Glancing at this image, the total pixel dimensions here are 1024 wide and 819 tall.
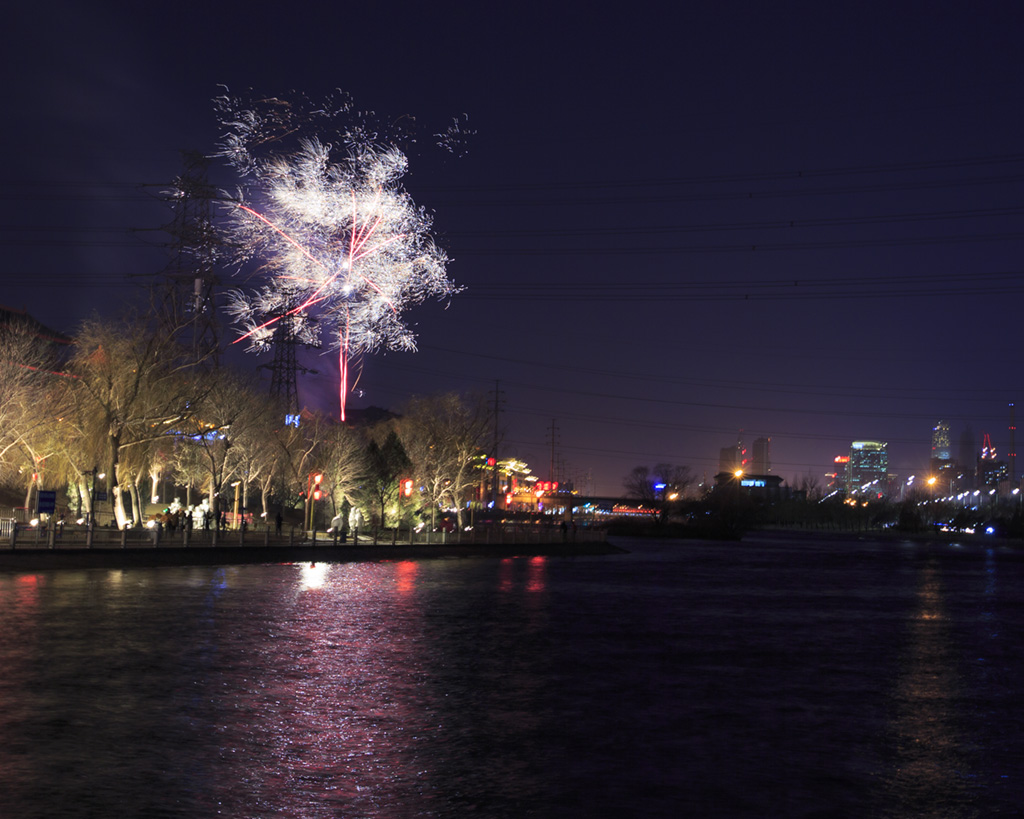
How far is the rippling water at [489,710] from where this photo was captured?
8375mm

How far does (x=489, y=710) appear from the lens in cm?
1208

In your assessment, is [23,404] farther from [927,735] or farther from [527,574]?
[927,735]

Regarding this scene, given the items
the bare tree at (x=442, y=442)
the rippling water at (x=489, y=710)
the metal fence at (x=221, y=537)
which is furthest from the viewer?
the bare tree at (x=442, y=442)

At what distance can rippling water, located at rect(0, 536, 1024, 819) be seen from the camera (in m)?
8.38

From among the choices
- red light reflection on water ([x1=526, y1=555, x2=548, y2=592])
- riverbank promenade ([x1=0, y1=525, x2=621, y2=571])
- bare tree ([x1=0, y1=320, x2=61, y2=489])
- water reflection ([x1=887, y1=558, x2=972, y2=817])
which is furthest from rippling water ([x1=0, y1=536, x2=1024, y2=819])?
bare tree ([x1=0, y1=320, x2=61, y2=489])

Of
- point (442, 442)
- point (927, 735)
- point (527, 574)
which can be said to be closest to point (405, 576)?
point (527, 574)

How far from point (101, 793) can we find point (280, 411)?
77774mm

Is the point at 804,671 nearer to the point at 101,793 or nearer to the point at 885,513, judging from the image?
the point at 101,793

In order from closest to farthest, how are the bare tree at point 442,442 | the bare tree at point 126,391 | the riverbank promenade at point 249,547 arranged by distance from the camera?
the riverbank promenade at point 249,547
the bare tree at point 126,391
the bare tree at point 442,442

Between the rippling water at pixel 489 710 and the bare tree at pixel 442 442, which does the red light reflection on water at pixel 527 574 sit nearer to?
the rippling water at pixel 489 710

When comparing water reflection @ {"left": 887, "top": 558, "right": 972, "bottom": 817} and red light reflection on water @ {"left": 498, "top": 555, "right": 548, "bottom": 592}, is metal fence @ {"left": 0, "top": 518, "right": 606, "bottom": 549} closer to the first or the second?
red light reflection on water @ {"left": 498, "top": 555, "right": 548, "bottom": 592}

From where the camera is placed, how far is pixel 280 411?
8412 cm

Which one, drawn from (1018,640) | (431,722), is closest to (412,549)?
(1018,640)

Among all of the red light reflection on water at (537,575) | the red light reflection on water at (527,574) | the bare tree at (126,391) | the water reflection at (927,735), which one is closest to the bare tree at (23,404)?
the bare tree at (126,391)
